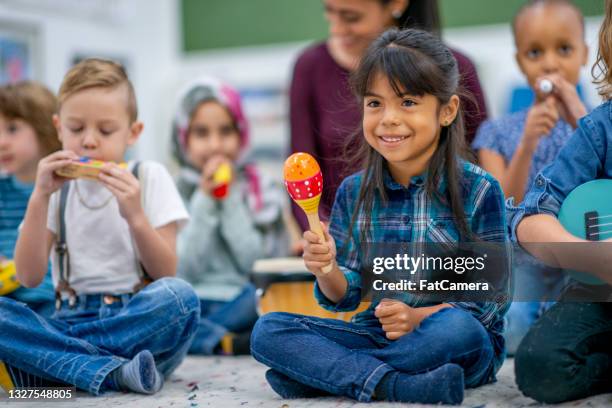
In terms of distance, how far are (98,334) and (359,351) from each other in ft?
1.52

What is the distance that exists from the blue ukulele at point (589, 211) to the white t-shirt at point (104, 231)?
0.68 meters

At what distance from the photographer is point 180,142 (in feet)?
7.16

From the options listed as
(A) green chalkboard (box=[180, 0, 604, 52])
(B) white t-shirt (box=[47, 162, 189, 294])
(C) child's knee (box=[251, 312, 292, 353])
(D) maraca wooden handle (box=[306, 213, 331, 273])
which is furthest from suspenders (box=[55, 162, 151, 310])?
(A) green chalkboard (box=[180, 0, 604, 52])

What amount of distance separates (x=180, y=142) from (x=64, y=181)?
2.80ft

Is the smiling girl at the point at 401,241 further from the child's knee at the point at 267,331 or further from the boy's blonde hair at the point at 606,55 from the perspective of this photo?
the boy's blonde hair at the point at 606,55

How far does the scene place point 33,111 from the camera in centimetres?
169

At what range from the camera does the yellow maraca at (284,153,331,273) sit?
114 centimetres

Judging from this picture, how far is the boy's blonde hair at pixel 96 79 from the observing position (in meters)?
1.38

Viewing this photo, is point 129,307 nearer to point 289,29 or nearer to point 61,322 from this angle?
point 61,322

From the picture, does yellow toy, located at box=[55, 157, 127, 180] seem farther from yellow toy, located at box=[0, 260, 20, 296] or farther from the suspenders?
yellow toy, located at box=[0, 260, 20, 296]

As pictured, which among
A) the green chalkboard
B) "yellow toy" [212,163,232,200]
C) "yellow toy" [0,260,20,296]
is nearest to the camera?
"yellow toy" [0,260,20,296]

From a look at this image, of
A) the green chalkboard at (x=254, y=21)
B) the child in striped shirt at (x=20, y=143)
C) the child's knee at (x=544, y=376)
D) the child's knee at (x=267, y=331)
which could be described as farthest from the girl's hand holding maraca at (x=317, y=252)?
the green chalkboard at (x=254, y=21)

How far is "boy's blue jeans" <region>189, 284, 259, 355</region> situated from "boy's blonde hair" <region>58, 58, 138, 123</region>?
1.89 feet

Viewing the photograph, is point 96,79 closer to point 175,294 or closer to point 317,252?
point 175,294
